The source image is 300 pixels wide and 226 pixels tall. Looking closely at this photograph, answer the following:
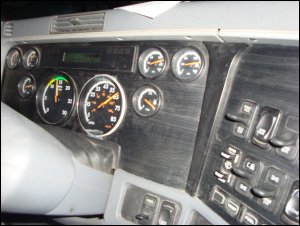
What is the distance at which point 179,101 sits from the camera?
1.50 m

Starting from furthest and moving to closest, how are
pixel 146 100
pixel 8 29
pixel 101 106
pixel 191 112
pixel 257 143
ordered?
pixel 8 29 → pixel 101 106 → pixel 146 100 → pixel 191 112 → pixel 257 143

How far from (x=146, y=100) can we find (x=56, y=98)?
640 mm

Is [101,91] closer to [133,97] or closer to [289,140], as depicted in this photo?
[133,97]

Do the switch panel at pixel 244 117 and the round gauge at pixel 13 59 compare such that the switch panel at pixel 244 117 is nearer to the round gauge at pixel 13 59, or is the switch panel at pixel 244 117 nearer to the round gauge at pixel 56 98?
the round gauge at pixel 56 98

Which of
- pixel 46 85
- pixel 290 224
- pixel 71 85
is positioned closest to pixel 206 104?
pixel 290 224

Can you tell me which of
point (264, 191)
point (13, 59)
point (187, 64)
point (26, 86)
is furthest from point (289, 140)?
point (13, 59)

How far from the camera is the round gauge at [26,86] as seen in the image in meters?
2.14

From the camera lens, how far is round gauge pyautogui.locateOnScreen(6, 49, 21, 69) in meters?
2.27

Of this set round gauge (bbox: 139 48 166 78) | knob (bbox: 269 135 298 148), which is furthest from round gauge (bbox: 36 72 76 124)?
knob (bbox: 269 135 298 148)

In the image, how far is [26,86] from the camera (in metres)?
2.18

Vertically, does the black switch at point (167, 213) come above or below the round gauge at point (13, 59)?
below

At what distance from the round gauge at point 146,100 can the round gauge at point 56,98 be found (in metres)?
0.44

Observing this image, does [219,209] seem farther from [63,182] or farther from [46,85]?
[46,85]

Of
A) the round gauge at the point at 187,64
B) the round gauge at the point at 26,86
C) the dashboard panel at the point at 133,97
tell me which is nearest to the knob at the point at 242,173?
the dashboard panel at the point at 133,97
